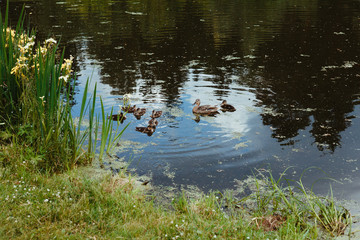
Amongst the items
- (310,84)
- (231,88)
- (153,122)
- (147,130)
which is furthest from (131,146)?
(310,84)

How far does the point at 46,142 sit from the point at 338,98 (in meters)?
5.35

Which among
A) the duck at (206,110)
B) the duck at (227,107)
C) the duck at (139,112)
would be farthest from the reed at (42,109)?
the duck at (227,107)

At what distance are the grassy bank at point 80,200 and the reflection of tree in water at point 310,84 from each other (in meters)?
1.81

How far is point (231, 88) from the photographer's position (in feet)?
26.3

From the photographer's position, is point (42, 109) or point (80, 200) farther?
point (42, 109)

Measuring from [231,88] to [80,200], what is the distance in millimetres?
4967

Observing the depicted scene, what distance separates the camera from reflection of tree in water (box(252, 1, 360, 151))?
619 cm

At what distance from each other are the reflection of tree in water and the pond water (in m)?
0.02

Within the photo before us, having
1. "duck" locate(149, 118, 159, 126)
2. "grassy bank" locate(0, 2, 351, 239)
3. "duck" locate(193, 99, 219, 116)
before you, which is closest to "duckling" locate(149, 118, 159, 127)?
"duck" locate(149, 118, 159, 126)

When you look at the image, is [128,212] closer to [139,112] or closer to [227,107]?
[139,112]

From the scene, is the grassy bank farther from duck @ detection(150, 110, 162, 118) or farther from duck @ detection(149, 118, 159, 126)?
duck @ detection(150, 110, 162, 118)

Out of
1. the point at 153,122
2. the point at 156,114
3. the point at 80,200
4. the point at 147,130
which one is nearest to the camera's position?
the point at 80,200

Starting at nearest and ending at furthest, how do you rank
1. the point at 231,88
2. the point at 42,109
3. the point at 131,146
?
1. the point at 42,109
2. the point at 131,146
3. the point at 231,88

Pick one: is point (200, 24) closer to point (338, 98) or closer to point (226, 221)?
point (338, 98)
